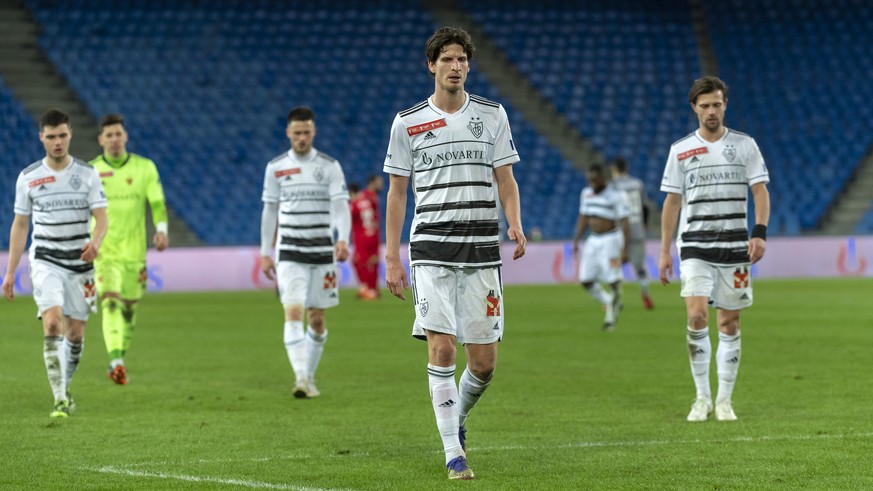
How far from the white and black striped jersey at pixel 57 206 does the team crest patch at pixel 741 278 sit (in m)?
4.45

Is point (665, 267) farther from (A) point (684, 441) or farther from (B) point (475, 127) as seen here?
(B) point (475, 127)

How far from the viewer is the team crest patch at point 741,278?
28.5 feet

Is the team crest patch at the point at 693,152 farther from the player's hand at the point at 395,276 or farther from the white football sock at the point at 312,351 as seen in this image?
the white football sock at the point at 312,351

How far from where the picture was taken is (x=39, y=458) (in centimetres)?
727

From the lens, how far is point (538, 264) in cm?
2733

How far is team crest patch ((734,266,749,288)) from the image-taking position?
28.5 feet

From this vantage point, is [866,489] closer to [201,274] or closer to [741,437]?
[741,437]

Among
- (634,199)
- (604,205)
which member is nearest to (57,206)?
(604,205)

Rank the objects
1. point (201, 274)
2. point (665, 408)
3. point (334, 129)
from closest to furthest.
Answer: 1. point (665, 408)
2. point (201, 274)
3. point (334, 129)

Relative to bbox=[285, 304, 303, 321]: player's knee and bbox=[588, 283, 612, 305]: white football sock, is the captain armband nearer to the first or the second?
bbox=[285, 304, 303, 321]: player's knee

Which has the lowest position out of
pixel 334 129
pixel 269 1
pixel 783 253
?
pixel 783 253

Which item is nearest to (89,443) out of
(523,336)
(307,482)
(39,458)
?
(39,458)

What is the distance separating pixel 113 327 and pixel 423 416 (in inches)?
141

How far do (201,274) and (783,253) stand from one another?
12.2 m
